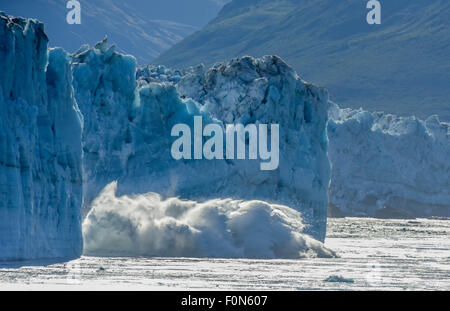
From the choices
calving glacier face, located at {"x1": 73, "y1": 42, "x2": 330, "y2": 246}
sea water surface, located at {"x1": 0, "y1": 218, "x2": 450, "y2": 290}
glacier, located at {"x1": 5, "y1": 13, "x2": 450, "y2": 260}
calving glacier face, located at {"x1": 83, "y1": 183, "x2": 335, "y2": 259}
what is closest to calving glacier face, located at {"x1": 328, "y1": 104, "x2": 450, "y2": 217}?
glacier, located at {"x1": 5, "y1": 13, "x2": 450, "y2": 260}

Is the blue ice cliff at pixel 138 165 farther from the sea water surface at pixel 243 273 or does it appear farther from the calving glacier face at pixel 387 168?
the calving glacier face at pixel 387 168

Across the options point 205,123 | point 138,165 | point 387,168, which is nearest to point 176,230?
point 138,165

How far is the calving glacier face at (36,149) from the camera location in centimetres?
2900

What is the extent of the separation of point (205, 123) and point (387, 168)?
1549 inches

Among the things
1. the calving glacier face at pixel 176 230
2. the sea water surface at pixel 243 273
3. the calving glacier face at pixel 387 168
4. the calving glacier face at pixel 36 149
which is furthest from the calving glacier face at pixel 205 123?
the calving glacier face at pixel 387 168

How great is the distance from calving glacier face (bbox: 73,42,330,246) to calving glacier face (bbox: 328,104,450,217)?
3034cm

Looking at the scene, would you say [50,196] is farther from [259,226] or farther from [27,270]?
[259,226]

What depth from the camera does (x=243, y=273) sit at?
99.7 feet

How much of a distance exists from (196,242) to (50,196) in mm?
6425

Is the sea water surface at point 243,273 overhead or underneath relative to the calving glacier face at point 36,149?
underneath

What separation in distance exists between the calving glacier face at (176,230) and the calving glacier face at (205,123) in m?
1.11

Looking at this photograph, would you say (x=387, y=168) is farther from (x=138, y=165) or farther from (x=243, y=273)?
(x=243, y=273)

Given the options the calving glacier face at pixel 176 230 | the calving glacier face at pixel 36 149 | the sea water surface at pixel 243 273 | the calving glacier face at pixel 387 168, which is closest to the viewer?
the sea water surface at pixel 243 273

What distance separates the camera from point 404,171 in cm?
7800
